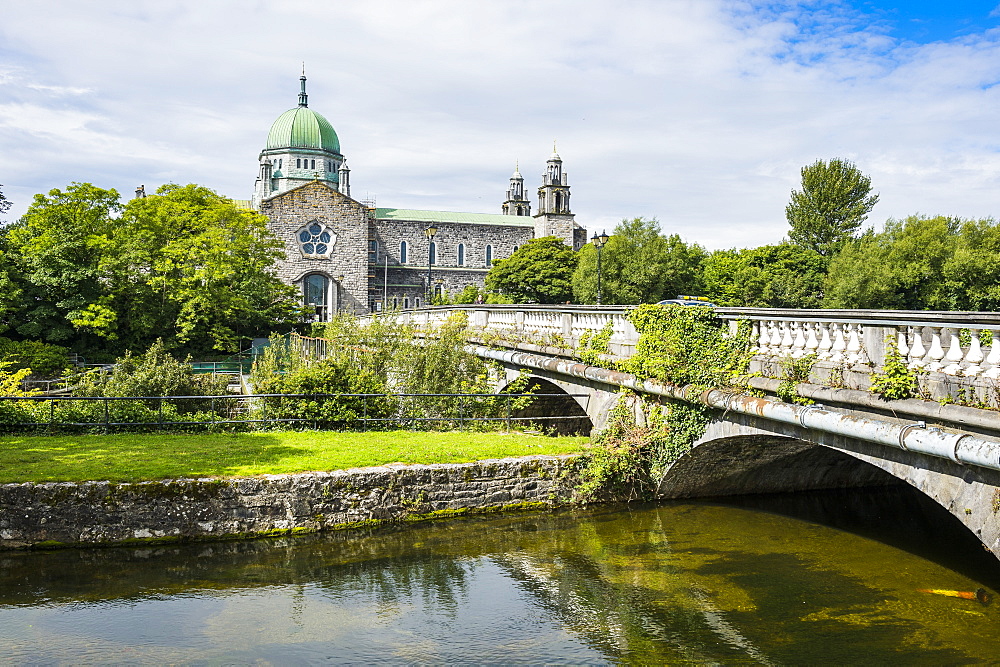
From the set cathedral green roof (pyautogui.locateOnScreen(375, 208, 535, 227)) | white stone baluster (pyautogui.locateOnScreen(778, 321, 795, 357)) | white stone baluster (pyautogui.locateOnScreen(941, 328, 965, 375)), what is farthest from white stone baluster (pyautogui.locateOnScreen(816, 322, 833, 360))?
cathedral green roof (pyautogui.locateOnScreen(375, 208, 535, 227))

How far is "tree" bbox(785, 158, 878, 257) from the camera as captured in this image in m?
68.9

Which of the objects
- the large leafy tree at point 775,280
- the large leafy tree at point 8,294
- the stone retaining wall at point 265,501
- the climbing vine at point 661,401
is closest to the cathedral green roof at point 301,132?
the large leafy tree at point 775,280

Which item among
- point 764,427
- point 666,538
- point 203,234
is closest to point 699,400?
point 764,427

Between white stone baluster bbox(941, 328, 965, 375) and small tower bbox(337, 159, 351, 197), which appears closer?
white stone baluster bbox(941, 328, 965, 375)

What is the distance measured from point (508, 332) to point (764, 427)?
9.63 m

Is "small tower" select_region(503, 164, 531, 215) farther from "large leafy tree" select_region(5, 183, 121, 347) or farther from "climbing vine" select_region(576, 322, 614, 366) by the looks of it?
"climbing vine" select_region(576, 322, 614, 366)

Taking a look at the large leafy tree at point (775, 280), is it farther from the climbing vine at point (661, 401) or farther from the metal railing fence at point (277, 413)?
the climbing vine at point (661, 401)

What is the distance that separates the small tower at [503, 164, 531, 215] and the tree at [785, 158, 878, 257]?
Result: 3517 cm

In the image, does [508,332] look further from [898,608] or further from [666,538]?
[898,608]

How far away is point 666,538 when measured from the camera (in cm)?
1236

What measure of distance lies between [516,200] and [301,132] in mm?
29655

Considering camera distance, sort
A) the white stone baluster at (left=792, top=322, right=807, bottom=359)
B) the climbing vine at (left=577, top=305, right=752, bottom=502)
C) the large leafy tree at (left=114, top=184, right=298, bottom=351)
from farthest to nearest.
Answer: the large leafy tree at (left=114, top=184, right=298, bottom=351), the climbing vine at (left=577, top=305, right=752, bottom=502), the white stone baluster at (left=792, top=322, right=807, bottom=359)

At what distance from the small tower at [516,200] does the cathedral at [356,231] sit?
11707mm

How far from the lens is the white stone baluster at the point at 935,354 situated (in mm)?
7922
